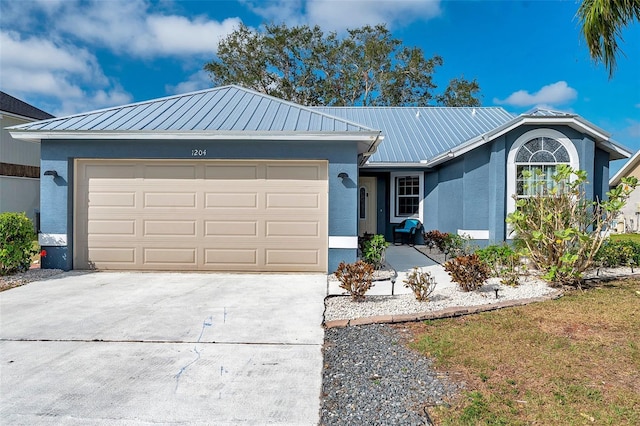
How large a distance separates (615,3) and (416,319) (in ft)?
23.1

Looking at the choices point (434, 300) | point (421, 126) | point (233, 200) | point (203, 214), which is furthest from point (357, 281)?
point (421, 126)

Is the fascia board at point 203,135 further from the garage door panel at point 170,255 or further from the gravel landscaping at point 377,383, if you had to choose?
the gravel landscaping at point 377,383

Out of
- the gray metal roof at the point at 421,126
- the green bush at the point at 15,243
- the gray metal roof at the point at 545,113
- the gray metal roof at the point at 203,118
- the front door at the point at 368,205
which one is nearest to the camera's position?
the green bush at the point at 15,243

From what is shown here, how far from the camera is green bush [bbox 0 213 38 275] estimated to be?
768cm

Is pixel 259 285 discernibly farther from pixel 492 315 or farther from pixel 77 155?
pixel 77 155

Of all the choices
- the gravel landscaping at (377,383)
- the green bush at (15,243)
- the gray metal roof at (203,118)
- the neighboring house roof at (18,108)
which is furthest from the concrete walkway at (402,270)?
the neighboring house roof at (18,108)

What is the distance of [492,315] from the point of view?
5.27 m

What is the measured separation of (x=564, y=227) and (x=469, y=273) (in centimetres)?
199

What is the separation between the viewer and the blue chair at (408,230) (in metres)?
13.6

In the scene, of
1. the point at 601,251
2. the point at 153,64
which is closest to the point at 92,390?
the point at 601,251

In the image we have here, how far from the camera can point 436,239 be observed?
459 inches

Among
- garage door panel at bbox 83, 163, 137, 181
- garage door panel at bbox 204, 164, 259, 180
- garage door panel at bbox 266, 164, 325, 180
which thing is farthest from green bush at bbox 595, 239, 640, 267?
garage door panel at bbox 83, 163, 137, 181

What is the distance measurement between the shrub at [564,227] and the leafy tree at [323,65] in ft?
74.9

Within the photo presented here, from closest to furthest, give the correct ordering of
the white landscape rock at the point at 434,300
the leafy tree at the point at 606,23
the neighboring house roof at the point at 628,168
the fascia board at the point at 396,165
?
the white landscape rock at the point at 434,300 < the leafy tree at the point at 606,23 < the fascia board at the point at 396,165 < the neighboring house roof at the point at 628,168
